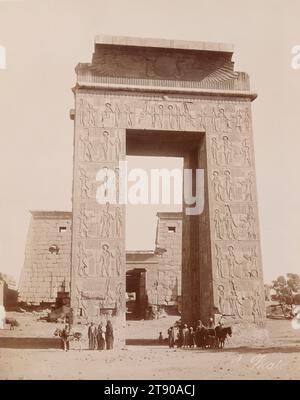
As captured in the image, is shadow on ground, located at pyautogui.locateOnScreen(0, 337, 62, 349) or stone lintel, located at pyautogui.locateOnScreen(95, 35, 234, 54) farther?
stone lintel, located at pyautogui.locateOnScreen(95, 35, 234, 54)

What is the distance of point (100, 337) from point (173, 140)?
6.40 metres

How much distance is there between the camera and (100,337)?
13.2 m

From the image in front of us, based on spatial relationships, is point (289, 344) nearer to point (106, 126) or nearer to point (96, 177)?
point (96, 177)

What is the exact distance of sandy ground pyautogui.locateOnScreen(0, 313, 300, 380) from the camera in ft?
32.1

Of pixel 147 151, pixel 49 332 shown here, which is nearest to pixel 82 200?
pixel 147 151

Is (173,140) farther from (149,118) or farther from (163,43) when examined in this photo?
(163,43)

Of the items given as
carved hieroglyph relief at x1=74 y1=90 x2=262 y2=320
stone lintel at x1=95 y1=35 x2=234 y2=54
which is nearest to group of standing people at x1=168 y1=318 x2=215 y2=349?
carved hieroglyph relief at x1=74 y1=90 x2=262 y2=320

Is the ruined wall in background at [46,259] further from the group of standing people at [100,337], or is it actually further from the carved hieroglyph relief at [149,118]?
the carved hieroglyph relief at [149,118]

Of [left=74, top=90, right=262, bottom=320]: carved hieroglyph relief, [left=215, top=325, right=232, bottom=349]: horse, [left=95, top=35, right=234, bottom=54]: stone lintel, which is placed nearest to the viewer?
[left=215, top=325, right=232, bottom=349]: horse

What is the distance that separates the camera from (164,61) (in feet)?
50.5

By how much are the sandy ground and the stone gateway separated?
1.40 m

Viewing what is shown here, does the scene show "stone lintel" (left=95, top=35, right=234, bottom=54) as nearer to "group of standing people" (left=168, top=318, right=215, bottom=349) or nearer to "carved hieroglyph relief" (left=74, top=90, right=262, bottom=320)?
"carved hieroglyph relief" (left=74, top=90, right=262, bottom=320)

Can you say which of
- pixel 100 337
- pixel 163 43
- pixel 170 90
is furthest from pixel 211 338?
pixel 163 43
